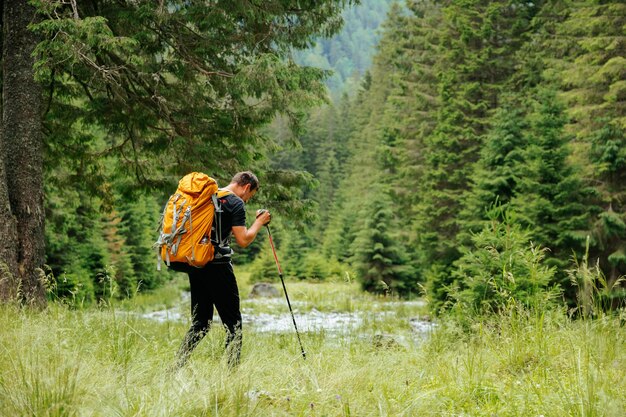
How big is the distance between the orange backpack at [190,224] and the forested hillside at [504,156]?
1.70m

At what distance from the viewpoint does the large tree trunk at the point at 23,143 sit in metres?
6.33

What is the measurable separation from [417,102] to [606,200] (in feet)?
41.6

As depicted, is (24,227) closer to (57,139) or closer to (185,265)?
(57,139)

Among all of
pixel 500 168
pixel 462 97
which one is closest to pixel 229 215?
pixel 500 168

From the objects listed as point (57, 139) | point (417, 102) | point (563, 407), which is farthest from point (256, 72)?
point (417, 102)

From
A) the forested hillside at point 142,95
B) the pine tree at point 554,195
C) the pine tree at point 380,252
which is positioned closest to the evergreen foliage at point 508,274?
the forested hillside at point 142,95

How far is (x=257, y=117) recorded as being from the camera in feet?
23.8

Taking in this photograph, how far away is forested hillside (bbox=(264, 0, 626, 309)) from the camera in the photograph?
941cm

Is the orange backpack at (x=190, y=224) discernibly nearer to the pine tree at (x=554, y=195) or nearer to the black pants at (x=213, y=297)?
the black pants at (x=213, y=297)

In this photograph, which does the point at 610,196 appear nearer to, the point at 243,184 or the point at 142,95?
the point at 142,95

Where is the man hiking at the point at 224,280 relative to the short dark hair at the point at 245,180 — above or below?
below

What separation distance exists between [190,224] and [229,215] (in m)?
0.35

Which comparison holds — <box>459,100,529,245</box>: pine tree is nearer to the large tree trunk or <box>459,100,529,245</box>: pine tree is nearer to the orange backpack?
the large tree trunk

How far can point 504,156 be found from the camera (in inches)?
623
